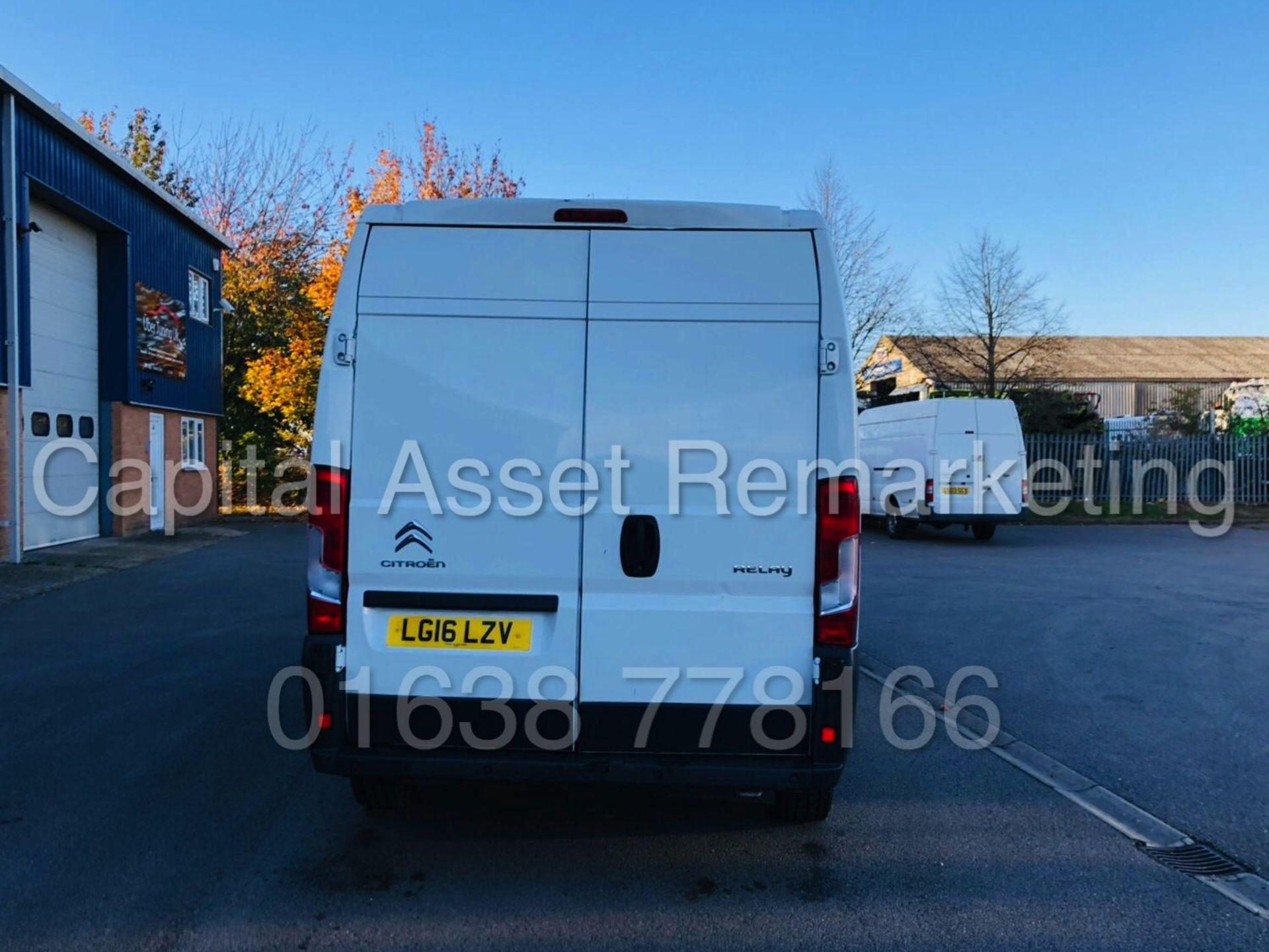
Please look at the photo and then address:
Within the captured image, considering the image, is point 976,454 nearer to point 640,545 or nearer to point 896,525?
point 896,525

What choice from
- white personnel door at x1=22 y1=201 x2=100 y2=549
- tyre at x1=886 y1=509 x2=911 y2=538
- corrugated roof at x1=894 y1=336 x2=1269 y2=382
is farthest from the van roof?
corrugated roof at x1=894 y1=336 x2=1269 y2=382

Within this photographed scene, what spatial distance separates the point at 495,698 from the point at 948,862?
1.99 meters

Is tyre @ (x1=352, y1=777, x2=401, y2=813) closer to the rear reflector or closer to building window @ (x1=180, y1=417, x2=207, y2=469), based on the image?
the rear reflector

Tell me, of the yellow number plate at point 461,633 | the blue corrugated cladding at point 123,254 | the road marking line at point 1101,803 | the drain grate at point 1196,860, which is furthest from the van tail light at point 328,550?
the blue corrugated cladding at point 123,254

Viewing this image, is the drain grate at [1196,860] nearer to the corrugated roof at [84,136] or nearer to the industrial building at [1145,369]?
the corrugated roof at [84,136]

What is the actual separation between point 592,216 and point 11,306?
13.2 meters

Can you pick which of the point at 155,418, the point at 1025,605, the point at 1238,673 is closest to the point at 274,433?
the point at 155,418

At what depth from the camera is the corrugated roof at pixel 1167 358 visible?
52.9 m

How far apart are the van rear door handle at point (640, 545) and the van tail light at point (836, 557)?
604mm

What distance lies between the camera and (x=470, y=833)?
14.8 feet

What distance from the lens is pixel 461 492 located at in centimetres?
389

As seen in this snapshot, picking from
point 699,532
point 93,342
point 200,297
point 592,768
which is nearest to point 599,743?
point 592,768

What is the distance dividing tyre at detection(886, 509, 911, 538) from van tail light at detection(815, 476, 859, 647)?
53.6 feet

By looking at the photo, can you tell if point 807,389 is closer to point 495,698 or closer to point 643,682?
point 643,682
